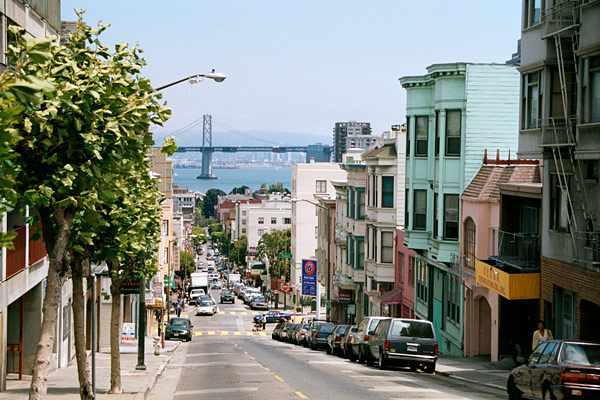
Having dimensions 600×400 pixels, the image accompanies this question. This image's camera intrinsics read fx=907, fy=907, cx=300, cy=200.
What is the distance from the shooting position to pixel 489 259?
111ft

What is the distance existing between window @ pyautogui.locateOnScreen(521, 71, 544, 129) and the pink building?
281cm

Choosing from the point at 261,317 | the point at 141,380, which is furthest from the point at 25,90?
the point at 261,317

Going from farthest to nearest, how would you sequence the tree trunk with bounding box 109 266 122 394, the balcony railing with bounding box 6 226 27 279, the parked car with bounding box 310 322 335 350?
the parked car with bounding box 310 322 335 350, the balcony railing with bounding box 6 226 27 279, the tree trunk with bounding box 109 266 122 394

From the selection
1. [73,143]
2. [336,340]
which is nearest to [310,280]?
[336,340]

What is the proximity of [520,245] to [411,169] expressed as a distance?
14.5 m

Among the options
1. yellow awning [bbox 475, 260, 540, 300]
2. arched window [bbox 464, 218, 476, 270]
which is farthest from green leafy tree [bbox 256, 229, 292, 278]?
yellow awning [bbox 475, 260, 540, 300]

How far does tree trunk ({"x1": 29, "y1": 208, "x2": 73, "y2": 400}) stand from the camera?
43.8 feet

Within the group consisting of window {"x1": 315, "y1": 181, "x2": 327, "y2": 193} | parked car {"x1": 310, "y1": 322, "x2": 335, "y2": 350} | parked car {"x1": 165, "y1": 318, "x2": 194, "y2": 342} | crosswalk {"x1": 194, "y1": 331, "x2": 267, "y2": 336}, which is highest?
window {"x1": 315, "y1": 181, "x2": 327, "y2": 193}

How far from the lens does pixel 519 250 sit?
30.8m

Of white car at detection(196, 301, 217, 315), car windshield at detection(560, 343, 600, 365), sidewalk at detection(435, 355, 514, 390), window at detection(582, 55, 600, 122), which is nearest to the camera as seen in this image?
car windshield at detection(560, 343, 600, 365)

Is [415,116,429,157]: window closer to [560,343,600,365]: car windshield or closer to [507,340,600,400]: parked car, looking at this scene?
[507,340,600,400]: parked car

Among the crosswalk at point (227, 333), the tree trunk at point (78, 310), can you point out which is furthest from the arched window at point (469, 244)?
the crosswalk at point (227, 333)

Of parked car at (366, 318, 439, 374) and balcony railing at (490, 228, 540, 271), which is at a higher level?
balcony railing at (490, 228, 540, 271)

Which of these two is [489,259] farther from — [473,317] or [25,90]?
[25,90]
